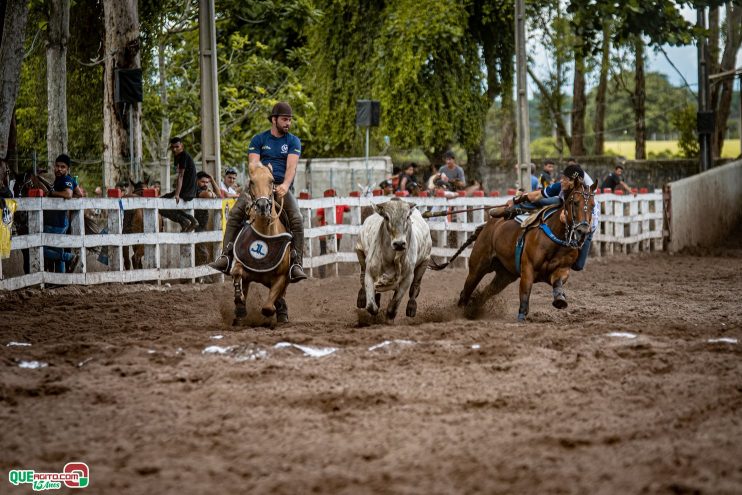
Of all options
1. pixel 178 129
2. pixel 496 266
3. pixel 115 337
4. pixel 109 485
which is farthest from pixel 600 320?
pixel 178 129

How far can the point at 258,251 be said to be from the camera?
11055 mm

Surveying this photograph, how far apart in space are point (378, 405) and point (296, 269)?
4542mm

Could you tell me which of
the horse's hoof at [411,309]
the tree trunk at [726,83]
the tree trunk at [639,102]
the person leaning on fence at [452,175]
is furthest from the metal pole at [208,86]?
the tree trunk at [639,102]

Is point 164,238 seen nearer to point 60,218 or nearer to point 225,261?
point 60,218

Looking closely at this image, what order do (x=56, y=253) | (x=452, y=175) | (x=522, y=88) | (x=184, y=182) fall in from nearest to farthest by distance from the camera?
1. (x=56, y=253)
2. (x=184, y=182)
3. (x=522, y=88)
4. (x=452, y=175)

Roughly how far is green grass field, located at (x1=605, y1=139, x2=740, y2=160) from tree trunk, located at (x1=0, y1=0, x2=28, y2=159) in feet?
163

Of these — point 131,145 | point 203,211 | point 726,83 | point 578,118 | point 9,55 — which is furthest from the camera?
point 578,118

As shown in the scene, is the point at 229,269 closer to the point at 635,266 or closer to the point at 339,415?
the point at 339,415

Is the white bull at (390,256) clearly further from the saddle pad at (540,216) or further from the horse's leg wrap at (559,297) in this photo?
the horse's leg wrap at (559,297)

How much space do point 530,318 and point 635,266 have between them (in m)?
9.32

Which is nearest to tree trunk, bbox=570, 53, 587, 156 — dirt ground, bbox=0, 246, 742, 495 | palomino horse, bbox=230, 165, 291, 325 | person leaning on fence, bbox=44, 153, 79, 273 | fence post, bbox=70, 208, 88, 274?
person leaning on fence, bbox=44, 153, 79, 273

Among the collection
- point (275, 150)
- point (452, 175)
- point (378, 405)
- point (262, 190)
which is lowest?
point (378, 405)

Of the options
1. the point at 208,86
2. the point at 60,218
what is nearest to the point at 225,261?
the point at 60,218

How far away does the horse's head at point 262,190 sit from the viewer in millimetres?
10586
